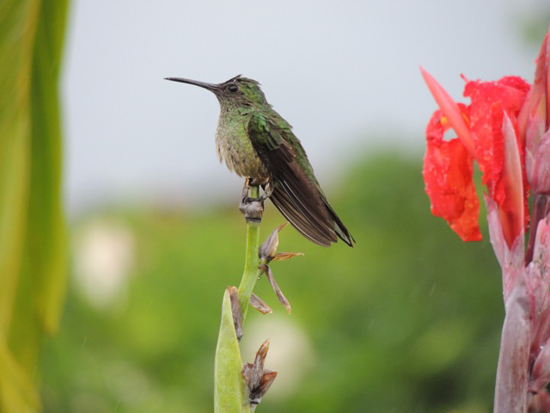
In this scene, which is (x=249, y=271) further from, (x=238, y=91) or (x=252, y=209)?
(x=238, y=91)

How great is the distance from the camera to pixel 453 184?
56 centimetres

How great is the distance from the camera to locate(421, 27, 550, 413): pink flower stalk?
0.43 meters

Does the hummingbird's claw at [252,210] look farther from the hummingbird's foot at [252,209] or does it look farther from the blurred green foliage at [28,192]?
the blurred green foliage at [28,192]

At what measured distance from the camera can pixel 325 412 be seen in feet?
6.68

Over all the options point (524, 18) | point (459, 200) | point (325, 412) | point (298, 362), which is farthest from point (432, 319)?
point (459, 200)

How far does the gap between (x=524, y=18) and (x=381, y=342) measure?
1275 mm

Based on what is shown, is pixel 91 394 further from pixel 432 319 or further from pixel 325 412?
pixel 432 319

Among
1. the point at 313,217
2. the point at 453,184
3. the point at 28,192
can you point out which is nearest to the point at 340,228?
the point at 313,217

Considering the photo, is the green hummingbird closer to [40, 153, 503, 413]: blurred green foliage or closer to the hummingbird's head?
the hummingbird's head

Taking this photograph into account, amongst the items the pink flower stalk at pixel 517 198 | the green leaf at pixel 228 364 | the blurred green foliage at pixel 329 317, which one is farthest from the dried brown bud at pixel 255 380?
the blurred green foliage at pixel 329 317

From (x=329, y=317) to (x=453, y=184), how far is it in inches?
80.5

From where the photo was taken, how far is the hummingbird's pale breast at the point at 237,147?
52 centimetres

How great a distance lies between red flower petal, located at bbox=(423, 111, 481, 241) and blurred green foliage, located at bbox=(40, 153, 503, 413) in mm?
1204

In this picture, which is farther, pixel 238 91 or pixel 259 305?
pixel 238 91
